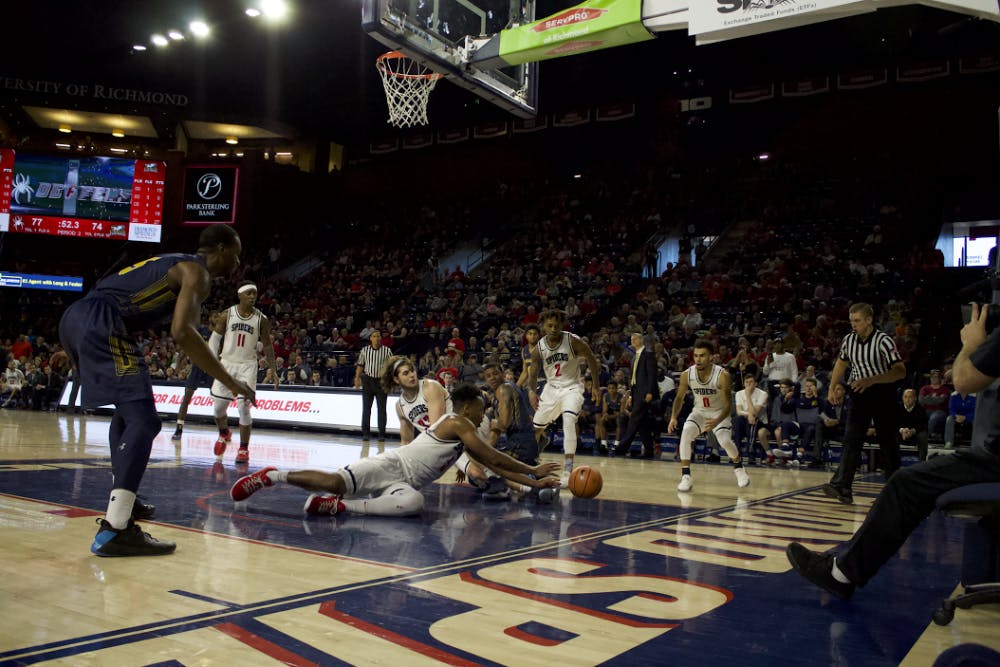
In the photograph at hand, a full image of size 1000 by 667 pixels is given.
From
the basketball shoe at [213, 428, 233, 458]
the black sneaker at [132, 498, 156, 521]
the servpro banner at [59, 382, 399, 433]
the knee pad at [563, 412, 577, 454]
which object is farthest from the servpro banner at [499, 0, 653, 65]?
the servpro banner at [59, 382, 399, 433]

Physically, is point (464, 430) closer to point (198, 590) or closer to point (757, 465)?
point (198, 590)

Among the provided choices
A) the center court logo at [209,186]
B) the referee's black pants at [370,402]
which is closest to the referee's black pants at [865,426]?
the referee's black pants at [370,402]

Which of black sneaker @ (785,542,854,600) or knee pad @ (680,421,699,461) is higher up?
knee pad @ (680,421,699,461)

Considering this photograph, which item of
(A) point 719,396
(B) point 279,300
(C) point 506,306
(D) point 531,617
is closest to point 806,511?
(A) point 719,396

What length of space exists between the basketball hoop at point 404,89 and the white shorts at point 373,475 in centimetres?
744

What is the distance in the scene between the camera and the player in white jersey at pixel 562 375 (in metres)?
8.84

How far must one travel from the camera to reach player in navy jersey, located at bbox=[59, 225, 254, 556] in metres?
3.85

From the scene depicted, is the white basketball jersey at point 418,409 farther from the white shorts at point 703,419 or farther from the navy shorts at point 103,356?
the navy shorts at point 103,356

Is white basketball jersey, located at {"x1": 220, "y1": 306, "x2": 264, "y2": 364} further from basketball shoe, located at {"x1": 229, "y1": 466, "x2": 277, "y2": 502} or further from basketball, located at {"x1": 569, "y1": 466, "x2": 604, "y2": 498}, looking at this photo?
basketball, located at {"x1": 569, "y1": 466, "x2": 604, "y2": 498}

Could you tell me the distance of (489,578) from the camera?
361 cm

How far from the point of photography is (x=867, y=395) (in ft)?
23.9

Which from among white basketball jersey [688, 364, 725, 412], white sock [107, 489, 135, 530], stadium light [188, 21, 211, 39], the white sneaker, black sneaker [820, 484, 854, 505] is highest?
stadium light [188, 21, 211, 39]

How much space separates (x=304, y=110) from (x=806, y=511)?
2537 centimetres

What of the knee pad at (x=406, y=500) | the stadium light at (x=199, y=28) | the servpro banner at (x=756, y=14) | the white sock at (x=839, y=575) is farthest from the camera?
the stadium light at (x=199, y=28)
